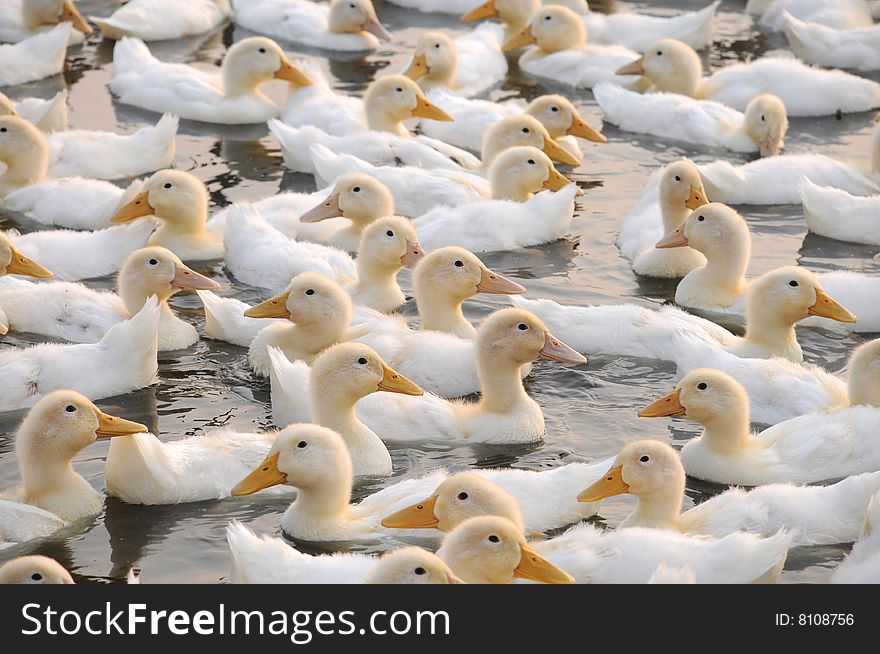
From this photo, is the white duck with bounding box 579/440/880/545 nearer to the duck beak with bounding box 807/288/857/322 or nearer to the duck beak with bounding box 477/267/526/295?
the duck beak with bounding box 807/288/857/322

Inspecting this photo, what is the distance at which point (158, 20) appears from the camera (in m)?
17.0

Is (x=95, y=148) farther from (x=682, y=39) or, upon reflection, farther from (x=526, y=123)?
(x=682, y=39)

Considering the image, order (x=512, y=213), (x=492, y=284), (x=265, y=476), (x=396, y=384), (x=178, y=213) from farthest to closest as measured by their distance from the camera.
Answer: (x=512, y=213) < (x=178, y=213) < (x=492, y=284) < (x=396, y=384) < (x=265, y=476)

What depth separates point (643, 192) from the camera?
12.1 meters

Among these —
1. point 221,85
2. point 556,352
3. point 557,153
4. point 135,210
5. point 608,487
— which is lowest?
point 608,487

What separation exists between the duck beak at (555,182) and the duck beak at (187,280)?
3.29 meters

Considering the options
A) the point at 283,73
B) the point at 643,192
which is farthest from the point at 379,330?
the point at 283,73

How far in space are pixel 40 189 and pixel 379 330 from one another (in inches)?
159

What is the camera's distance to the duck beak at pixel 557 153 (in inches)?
503

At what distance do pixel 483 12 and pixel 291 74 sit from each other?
359 centimetres

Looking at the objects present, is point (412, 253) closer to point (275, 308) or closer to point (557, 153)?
point (275, 308)

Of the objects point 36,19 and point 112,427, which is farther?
point 36,19

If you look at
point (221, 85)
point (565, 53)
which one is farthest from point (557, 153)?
point (221, 85)

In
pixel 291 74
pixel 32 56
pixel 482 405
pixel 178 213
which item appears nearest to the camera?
pixel 482 405
